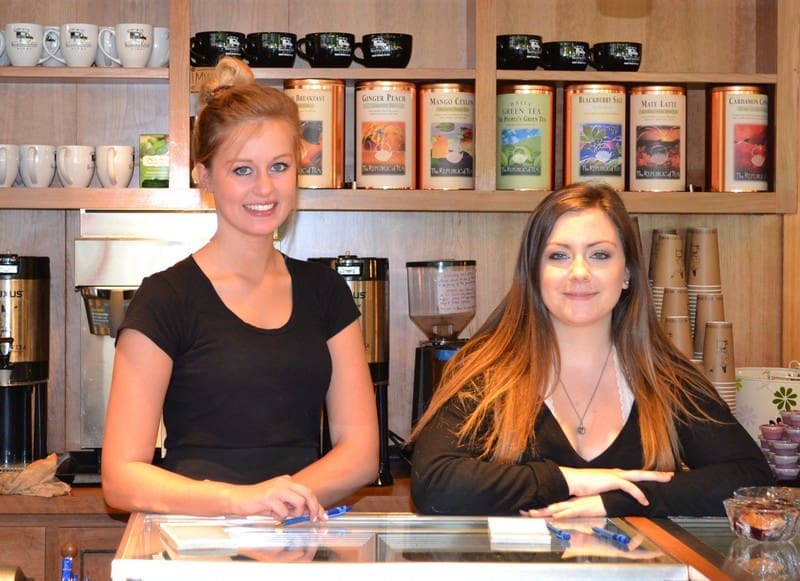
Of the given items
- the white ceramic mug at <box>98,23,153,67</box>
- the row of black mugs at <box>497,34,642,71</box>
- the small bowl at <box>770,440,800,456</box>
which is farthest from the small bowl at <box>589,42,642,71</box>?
the white ceramic mug at <box>98,23,153,67</box>

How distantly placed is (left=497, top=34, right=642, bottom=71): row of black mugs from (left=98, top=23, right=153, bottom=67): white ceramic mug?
838 millimetres

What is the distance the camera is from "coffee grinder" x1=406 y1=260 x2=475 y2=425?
275 cm

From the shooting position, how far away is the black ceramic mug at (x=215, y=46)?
8.94ft

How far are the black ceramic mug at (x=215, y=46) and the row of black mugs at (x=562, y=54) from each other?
0.63 meters

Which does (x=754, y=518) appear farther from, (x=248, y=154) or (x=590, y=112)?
(x=590, y=112)

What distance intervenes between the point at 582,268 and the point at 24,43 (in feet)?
5.12

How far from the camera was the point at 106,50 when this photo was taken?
2.76 meters

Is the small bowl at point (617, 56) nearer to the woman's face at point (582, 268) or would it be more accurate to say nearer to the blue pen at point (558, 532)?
the woman's face at point (582, 268)

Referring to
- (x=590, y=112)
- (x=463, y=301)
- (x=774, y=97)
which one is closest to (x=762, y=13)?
(x=774, y=97)

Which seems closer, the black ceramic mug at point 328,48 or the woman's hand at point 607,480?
the woman's hand at point 607,480

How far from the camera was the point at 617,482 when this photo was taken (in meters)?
1.67

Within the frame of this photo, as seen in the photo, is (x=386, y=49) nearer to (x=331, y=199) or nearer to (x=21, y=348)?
(x=331, y=199)

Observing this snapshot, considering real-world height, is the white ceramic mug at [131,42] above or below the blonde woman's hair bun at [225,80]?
above

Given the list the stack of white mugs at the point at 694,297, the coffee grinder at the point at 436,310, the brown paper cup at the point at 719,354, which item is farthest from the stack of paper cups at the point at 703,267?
the coffee grinder at the point at 436,310
